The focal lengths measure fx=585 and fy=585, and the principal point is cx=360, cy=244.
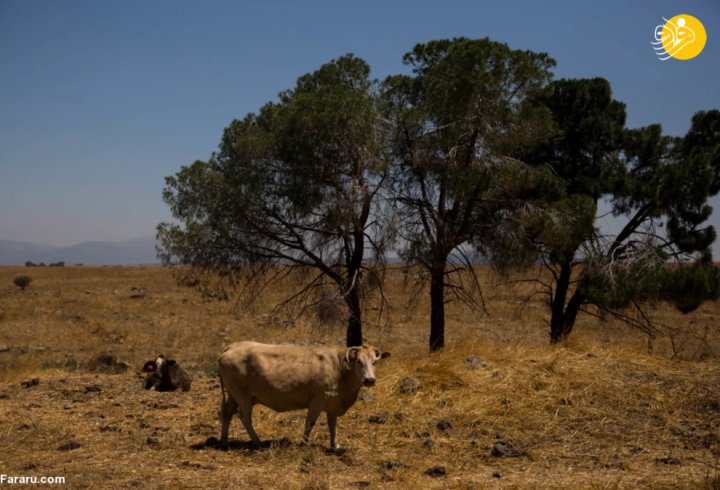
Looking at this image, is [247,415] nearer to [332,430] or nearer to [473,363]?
[332,430]

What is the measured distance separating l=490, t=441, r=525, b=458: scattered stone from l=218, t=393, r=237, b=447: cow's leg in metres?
3.99

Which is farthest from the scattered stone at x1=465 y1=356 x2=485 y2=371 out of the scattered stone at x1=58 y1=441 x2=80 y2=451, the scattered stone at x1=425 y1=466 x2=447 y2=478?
the scattered stone at x1=58 y1=441 x2=80 y2=451

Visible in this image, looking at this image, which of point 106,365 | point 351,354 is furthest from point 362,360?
point 106,365

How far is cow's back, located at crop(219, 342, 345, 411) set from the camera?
347 inches

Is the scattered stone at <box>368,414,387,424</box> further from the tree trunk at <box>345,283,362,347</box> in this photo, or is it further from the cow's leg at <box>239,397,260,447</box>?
the tree trunk at <box>345,283,362,347</box>

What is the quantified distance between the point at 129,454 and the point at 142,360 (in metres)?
14.7

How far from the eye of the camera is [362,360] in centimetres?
858

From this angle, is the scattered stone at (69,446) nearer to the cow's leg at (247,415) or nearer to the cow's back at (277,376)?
the cow's back at (277,376)

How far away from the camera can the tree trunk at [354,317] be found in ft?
53.3

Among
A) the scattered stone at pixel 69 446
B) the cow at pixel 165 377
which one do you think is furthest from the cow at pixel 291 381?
the cow at pixel 165 377

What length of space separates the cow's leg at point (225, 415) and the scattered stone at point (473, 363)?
5.63 metres

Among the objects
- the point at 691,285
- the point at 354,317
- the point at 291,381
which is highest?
the point at 691,285

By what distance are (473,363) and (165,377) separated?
665 centimetres

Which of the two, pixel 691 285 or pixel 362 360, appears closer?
pixel 362 360
